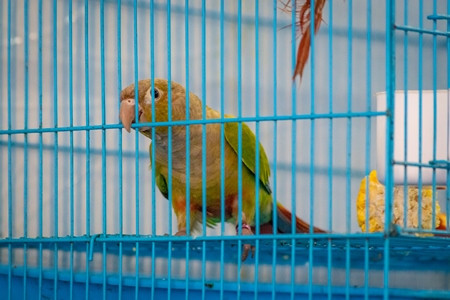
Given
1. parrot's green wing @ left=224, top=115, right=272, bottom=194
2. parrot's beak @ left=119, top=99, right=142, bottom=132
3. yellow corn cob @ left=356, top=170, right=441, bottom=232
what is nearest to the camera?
parrot's beak @ left=119, top=99, right=142, bottom=132

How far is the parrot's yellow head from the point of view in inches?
75.1

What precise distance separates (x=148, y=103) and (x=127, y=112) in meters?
0.12

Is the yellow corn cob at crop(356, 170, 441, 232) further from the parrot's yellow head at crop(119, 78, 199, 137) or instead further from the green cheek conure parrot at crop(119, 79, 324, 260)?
the parrot's yellow head at crop(119, 78, 199, 137)

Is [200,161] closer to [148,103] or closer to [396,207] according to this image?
[148,103]

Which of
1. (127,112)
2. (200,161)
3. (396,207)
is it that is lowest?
(396,207)

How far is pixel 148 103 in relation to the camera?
202 cm

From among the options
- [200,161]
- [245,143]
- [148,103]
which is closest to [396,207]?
[245,143]

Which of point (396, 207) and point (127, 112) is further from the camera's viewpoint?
point (396, 207)

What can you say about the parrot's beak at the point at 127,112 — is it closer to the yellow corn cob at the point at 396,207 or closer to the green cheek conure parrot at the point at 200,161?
the green cheek conure parrot at the point at 200,161

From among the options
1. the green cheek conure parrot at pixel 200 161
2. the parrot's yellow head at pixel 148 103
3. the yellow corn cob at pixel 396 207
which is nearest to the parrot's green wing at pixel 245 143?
the green cheek conure parrot at pixel 200 161

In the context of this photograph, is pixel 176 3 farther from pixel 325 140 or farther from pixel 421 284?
pixel 421 284

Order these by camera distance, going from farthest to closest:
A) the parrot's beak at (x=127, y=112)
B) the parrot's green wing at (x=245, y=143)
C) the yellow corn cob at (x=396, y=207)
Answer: the parrot's green wing at (x=245, y=143)
the yellow corn cob at (x=396, y=207)
the parrot's beak at (x=127, y=112)

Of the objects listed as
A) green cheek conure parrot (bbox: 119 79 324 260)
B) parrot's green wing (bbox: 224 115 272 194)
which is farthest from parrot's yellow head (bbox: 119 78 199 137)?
parrot's green wing (bbox: 224 115 272 194)

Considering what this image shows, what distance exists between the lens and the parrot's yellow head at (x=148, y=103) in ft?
6.26
